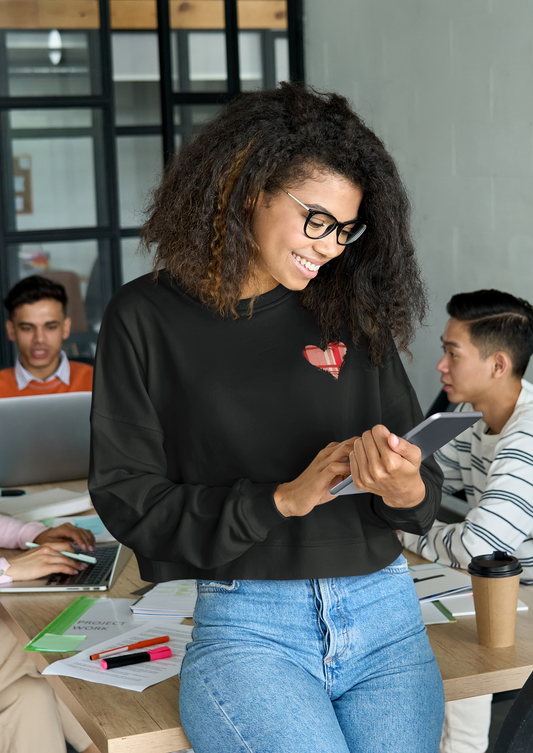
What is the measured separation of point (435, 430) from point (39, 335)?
7.89ft

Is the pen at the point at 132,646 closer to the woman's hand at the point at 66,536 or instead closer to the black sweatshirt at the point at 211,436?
the black sweatshirt at the point at 211,436

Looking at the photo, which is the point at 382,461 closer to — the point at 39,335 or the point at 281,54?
the point at 39,335

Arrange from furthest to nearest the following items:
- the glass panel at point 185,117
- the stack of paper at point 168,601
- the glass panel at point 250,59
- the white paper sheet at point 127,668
→ the glass panel at point 250,59, the glass panel at point 185,117, the stack of paper at point 168,601, the white paper sheet at point 127,668

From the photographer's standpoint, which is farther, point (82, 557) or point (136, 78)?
point (136, 78)

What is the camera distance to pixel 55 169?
4.56m

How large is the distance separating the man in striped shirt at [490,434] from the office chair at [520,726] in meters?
1.03

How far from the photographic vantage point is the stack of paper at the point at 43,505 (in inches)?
83.4

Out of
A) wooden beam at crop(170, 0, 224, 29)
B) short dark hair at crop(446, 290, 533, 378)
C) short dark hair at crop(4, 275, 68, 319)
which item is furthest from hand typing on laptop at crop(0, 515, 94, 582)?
wooden beam at crop(170, 0, 224, 29)

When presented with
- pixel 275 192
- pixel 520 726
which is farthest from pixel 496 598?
pixel 275 192

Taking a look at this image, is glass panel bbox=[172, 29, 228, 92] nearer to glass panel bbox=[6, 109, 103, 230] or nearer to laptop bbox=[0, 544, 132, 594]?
glass panel bbox=[6, 109, 103, 230]

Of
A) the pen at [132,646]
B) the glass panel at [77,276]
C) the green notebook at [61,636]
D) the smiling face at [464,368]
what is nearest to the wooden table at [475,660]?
the pen at [132,646]

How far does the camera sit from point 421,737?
116cm

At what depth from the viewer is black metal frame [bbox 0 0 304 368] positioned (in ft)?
14.6

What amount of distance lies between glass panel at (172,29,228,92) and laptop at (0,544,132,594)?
11.5ft
